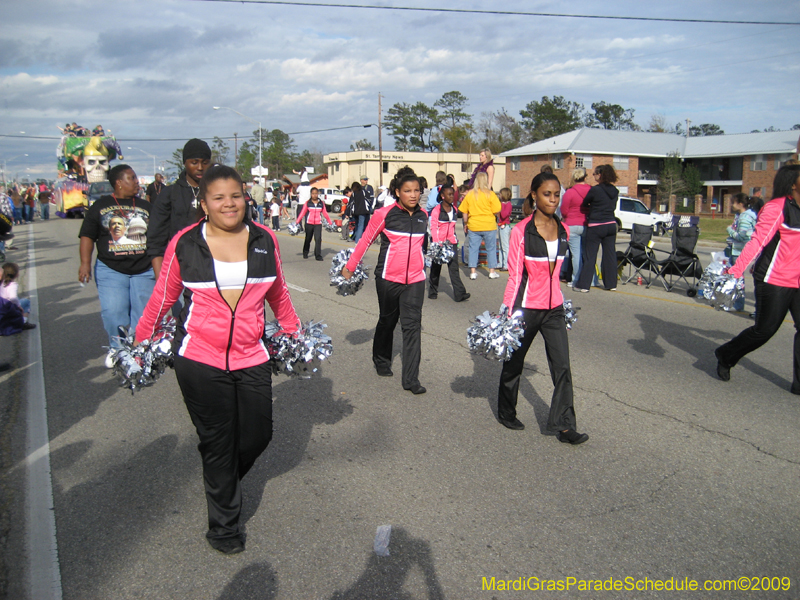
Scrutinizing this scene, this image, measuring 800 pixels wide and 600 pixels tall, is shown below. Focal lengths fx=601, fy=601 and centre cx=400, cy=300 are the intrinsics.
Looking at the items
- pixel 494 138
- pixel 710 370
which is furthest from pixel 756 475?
pixel 494 138

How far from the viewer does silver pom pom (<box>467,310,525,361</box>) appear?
14.0 ft

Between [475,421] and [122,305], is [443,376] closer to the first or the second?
[475,421]

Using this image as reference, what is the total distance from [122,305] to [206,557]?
3045 millimetres

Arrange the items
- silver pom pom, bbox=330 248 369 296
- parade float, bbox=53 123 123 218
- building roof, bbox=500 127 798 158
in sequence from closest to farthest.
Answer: silver pom pom, bbox=330 248 369 296 < parade float, bbox=53 123 123 218 < building roof, bbox=500 127 798 158

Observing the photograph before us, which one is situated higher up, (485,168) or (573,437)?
(485,168)

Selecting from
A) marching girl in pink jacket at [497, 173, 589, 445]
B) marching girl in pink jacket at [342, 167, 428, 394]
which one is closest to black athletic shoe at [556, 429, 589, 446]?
marching girl in pink jacket at [497, 173, 589, 445]

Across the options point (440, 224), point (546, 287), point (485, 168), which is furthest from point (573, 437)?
point (485, 168)

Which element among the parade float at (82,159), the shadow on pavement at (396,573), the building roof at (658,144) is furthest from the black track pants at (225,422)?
the building roof at (658,144)

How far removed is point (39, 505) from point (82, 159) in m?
32.5

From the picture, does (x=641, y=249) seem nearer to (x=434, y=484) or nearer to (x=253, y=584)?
(x=434, y=484)

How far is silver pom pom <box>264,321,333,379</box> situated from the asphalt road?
0.85 metres

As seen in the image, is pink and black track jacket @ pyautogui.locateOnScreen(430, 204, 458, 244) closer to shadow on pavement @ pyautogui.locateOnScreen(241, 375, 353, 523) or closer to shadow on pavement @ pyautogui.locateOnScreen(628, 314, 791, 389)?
shadow on pavement @ pyautogui.locateOnScreen(628, 314, 791, 389)

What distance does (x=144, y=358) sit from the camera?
11.1ft

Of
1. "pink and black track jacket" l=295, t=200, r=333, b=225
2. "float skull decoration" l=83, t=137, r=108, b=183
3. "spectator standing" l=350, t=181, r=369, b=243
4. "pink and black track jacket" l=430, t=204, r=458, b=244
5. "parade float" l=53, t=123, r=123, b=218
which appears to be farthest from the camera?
"parade float" l=53, t=123, r=123, b=218
